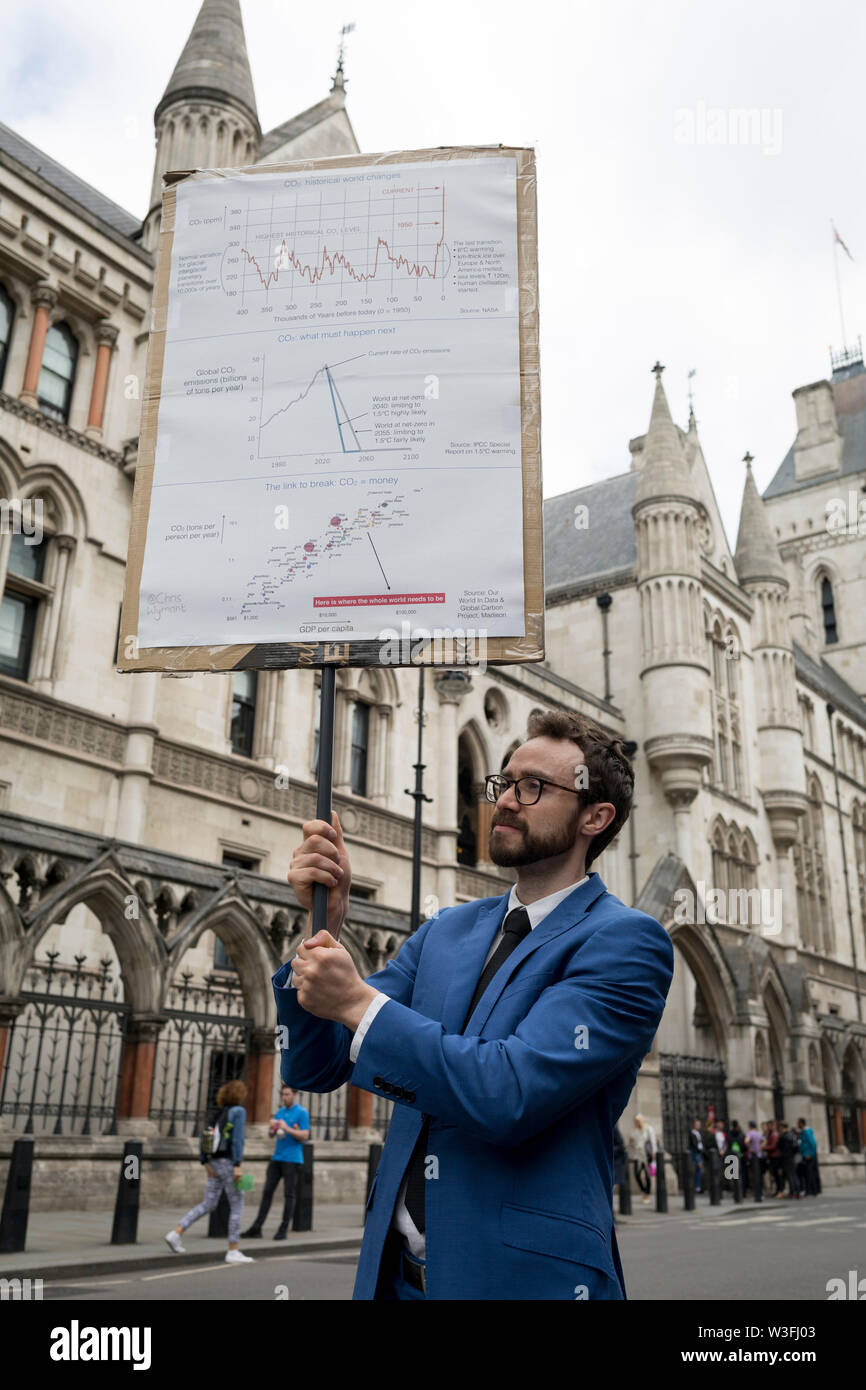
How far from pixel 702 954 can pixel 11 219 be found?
71.3 ft

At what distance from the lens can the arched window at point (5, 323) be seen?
19016 mm

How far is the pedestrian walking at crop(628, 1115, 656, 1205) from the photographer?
21391mm

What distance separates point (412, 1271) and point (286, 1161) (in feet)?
35.0

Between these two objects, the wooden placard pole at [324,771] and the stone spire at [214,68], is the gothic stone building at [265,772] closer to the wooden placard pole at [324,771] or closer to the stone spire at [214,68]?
the stone spire at [214,68]

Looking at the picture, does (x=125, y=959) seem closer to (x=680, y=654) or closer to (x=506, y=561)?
(x=506, y=561)

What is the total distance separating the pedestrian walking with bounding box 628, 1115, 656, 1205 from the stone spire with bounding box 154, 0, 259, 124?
66.2 ft

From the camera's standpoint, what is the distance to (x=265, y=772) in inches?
835

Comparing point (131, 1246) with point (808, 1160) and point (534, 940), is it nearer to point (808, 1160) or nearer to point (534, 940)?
point (534, 940)

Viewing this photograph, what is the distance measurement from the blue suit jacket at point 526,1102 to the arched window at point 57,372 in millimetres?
18996

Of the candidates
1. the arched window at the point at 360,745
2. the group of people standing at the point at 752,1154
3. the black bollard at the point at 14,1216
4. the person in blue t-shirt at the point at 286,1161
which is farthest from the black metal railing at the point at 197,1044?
the group of people standing at the point at 752,1154

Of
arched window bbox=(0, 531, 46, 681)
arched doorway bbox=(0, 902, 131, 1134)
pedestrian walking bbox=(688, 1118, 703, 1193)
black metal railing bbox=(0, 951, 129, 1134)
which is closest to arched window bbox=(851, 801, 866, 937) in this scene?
pedestrian walking bbox=(688, 1118, 703, 1193)

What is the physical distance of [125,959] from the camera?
44.7 feet

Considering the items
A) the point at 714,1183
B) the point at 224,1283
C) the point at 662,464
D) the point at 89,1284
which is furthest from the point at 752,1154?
the point at 662,464
